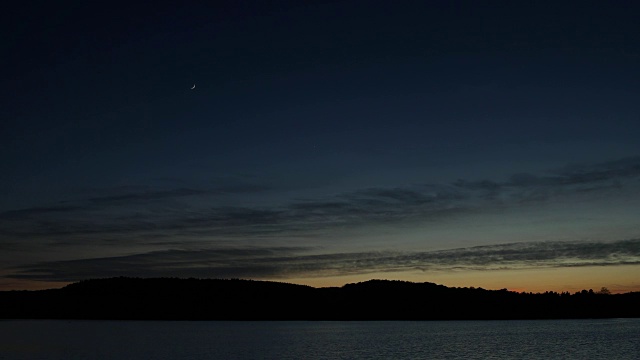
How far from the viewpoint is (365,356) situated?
99.5 meters

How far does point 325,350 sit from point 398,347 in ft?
53.4

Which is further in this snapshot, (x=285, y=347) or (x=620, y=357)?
(x=285, y=347)

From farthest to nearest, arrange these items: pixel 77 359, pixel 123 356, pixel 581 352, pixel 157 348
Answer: pixel 157 348 → pixel 581 352 → pixel 123 356 → pixel 77 359

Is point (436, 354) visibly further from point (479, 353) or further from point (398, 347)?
point (398, 347)

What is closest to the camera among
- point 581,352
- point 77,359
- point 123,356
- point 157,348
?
point 77,359

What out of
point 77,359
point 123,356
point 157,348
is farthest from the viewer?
point 157,348

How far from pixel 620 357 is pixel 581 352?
8.85 m

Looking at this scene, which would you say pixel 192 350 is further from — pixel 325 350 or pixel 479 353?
pixel 479 353

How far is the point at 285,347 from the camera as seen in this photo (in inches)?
4747

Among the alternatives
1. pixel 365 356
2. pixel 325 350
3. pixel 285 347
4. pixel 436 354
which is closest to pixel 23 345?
pixel 285 347

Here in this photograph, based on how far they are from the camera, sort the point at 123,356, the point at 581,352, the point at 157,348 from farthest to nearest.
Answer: the point at 157,348 → the point at 581,352 → the point at 123,356

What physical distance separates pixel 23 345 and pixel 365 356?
64815mm

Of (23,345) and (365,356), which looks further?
(23,345)

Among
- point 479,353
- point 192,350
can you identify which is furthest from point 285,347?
point 479,353
